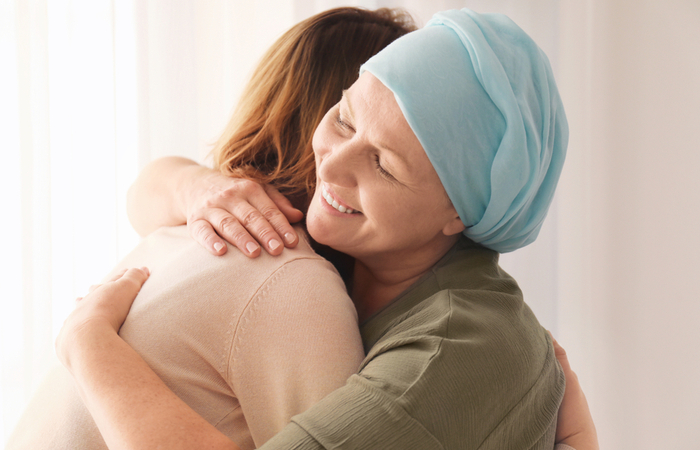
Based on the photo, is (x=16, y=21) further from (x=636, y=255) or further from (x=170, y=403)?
(x=636, y=255)

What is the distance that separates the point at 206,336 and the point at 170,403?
10 centimetres

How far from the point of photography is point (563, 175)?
212 cm

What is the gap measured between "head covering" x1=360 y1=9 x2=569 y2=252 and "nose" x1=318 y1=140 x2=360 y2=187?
12 centimetres

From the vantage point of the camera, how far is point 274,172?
1.16m

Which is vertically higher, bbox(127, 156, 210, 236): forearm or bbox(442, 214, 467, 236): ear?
bbox(442, 214, 467, 236): ear

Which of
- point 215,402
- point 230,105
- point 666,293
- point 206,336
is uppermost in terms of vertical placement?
point 230,105

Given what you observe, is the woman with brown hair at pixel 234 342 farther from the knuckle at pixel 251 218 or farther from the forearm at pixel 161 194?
the forearm at pixel 161 194

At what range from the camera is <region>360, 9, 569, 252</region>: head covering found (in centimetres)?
88

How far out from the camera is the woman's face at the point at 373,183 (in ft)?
2.96

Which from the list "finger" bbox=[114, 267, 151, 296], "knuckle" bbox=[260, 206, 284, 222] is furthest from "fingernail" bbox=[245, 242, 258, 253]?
"finger" bbox=[114, 267, 151, 296]

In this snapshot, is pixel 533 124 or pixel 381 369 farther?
pixel 533 124

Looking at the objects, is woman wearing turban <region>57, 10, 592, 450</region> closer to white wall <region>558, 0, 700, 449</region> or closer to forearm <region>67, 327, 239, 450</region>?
forearm <region>67, 327, 239, 450</region>

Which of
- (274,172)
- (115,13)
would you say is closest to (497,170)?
(274,172)

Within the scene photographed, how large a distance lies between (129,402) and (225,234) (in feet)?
1.03
